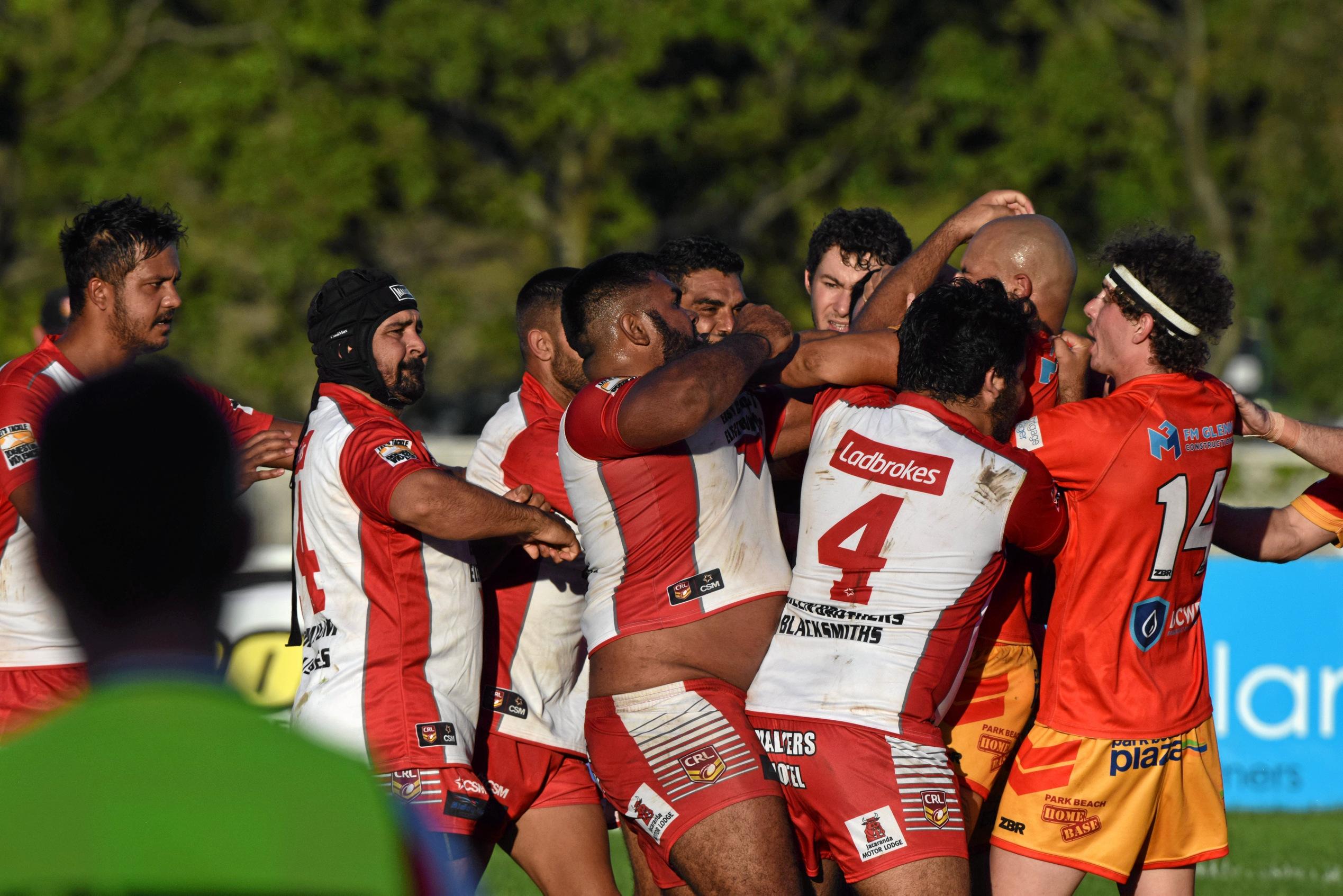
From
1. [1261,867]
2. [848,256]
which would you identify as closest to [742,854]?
[848,256]

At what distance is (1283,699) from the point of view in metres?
9.99

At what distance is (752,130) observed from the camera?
2197cm

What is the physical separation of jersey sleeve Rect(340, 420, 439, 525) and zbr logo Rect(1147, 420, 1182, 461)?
82.5 inches

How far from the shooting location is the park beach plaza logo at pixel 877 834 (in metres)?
3.74

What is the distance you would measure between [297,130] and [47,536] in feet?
62.3

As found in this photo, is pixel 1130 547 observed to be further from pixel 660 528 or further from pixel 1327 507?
pixel 660 528

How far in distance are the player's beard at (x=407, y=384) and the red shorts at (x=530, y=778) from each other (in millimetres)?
1186

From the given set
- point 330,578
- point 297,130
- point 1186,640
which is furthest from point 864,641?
point 297,130

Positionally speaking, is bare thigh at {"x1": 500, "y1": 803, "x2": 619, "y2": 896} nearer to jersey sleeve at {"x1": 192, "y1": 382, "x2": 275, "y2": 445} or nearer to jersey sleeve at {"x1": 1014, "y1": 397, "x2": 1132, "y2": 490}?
jersey sleeve at {"x1": 192, "y1": 382, "x2": 275, "y2": 445}

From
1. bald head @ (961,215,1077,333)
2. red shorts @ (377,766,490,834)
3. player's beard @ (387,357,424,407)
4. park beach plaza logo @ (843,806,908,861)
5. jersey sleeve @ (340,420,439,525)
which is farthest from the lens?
player's beard @ (387,357,424,407)

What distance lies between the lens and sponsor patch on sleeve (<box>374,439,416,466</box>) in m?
4.15

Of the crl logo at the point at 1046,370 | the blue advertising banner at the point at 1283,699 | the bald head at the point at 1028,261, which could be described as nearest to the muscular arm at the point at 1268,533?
the crl logo at the point at 1046,370

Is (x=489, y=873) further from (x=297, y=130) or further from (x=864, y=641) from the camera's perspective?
(x=297, y=130)

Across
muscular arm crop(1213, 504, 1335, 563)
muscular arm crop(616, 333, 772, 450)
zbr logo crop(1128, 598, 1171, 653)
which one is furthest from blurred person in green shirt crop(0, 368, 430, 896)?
muscular arm crop(1213, 504, 1335, 563)
